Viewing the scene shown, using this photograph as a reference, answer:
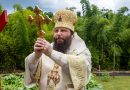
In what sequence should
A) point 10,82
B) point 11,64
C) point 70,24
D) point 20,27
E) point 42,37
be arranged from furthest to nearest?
point 11,64
point 20,27
point 10,82
point 70,24
point 42,37

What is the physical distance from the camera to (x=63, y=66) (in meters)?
4.65

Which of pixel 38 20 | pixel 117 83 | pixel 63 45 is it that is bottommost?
pixel 117 83

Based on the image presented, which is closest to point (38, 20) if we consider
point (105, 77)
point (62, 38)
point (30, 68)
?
point (62, 38)

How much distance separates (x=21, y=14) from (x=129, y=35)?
6.91 metres

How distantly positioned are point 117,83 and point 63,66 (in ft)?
45.5

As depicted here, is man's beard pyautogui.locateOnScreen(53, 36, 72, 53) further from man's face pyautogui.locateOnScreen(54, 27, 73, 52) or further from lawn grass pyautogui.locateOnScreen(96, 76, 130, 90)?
lawn grass pyautogui.locateOnScreen(96, 76, 130, 90)

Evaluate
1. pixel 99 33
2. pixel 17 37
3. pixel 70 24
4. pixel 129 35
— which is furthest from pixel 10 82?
pixel 129 35

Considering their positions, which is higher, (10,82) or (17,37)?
(17,37)

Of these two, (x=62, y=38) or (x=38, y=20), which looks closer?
(x=38, y=20)

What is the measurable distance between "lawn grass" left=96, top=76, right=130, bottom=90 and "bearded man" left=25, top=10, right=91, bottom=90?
1183cm

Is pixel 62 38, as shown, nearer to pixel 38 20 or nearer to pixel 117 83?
pixel 38 20

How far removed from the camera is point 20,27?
23.0 m

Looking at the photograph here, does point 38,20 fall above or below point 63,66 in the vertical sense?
above

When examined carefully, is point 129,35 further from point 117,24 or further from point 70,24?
point 70,24
